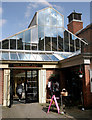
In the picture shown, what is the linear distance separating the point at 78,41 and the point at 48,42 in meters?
3.22

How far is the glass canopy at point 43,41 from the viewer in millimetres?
12324

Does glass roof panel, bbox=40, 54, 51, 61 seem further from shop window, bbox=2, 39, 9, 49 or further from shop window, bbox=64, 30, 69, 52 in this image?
shop window, bbox=2, 39, 9, 49

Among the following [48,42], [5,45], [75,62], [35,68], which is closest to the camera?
[75,62]

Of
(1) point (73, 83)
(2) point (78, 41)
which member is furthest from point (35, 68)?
(2) point (78, 41)

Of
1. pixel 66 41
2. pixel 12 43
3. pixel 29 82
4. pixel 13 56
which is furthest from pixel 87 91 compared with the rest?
pixel 12 43

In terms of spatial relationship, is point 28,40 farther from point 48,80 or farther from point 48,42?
point 48,80

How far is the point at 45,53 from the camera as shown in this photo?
42.4 feet

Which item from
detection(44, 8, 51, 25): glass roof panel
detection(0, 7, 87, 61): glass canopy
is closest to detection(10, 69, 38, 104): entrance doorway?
detection(0, 7, 87, 61): glass canopy

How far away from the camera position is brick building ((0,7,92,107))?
32.2 feet

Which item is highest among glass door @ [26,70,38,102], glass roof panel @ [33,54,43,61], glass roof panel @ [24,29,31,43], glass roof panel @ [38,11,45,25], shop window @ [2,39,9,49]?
glass roof panel @ [38,11,45,25]

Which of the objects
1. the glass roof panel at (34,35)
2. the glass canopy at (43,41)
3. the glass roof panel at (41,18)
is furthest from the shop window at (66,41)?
the glass roof panel at (34,35)

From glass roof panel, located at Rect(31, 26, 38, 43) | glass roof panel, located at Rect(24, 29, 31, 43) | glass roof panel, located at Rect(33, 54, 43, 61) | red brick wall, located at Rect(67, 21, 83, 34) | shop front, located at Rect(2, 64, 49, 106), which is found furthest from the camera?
red brick wall, located at Rect(67, 21, 83, 34)

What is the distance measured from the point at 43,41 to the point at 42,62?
10.2ft

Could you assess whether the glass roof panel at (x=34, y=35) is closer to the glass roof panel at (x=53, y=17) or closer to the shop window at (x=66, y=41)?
the glass roof panel at (x=53, y=17)
